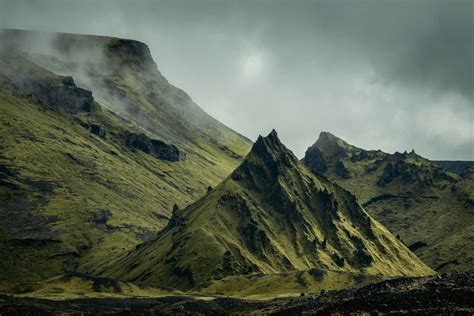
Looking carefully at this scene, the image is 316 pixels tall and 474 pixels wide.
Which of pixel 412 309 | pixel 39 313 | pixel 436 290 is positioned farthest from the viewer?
pixel 39 313

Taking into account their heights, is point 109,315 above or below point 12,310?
above

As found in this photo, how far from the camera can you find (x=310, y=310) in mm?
170375

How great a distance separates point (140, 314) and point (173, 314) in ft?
30.9

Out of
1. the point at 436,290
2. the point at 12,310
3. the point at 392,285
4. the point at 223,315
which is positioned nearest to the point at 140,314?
the point at 223,315

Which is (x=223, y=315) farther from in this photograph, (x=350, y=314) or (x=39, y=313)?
(x=350, y=314)

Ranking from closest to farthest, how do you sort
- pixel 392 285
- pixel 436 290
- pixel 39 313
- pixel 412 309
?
pixel 412 309
pixel 436 290
pixel 392 285
pixel 39 313

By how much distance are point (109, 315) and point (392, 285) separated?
266ft

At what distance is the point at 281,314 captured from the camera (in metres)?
176

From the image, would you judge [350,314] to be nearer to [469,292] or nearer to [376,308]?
[376,308]

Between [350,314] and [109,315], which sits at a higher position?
[350,314]

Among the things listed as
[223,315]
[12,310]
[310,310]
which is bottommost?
[12,310]

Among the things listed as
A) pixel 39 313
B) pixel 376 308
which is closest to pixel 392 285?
pixel 376 308

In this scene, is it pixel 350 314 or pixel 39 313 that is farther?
pixel 39 313

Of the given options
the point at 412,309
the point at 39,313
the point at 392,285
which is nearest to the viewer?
the point at 412,309
